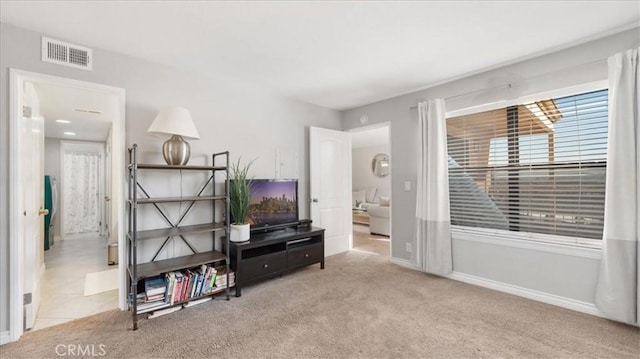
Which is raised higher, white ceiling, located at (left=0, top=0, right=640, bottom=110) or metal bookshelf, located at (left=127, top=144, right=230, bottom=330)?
white ceiling, located at (left=0, top=0, right=640, bottom=110)

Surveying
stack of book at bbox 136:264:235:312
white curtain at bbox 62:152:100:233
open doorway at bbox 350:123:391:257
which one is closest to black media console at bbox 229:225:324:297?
stack of book at bbox 136:264:235:312

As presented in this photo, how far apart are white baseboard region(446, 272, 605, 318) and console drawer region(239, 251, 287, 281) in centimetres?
200

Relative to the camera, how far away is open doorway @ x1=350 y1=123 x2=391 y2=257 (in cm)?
578

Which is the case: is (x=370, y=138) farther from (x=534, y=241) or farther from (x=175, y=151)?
(x=175, y=151)

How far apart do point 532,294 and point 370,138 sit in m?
5.39

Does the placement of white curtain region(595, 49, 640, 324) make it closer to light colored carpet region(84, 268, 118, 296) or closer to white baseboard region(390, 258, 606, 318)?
white baseboard region(390, 258, 606, 318)

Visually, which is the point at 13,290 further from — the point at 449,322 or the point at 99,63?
the point at 449,322

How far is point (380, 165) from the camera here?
8.46 metres

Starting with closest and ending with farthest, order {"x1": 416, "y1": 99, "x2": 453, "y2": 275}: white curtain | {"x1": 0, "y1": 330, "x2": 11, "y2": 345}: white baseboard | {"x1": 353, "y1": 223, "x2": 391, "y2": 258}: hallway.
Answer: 1. {"x1": 0, "y1": 330, "x2": 11, "y2": 345}: white baseboard
2. {"x1": 416, "y1": 99, "x2": 453, "y2": 275}: white curtain
3. {"x1": 353, "y1": 223, "x2": 391, "y2": 258}: hallway

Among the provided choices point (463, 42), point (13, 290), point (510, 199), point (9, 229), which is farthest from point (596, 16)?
point (13, 290)

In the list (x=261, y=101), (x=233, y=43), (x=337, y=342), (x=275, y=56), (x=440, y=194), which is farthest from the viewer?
(x=261, y=101)

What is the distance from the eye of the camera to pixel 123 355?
189 cm

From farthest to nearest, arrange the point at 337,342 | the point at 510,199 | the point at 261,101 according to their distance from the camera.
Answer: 1. the point at 261,101
2. the point at 510,199
3. the point at 337,342

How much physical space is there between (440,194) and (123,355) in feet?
10.7
